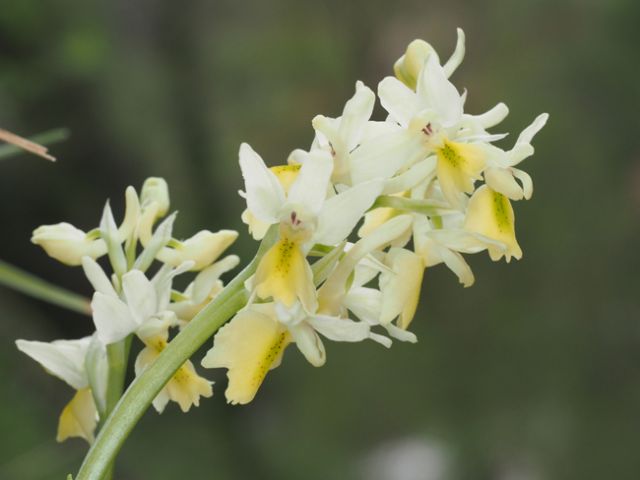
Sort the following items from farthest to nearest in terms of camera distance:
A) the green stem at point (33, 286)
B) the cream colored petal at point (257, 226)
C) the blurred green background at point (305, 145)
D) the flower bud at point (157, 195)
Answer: the blurred green background at point (305, 145) → the green stem at point (33, 286) → the flower bud at point (157, 195) → the cream colored petal at point (257, 226)

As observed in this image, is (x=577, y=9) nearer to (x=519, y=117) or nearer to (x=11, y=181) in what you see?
(x=519, y=117)

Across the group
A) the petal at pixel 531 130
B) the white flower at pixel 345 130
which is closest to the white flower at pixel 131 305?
the white flower at pixel 345 130

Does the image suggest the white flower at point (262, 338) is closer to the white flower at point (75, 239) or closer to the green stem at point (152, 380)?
the green stem at point (152, 380)

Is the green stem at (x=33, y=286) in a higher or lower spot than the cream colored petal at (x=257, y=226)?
higher

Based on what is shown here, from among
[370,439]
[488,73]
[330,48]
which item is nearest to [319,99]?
[330,48]

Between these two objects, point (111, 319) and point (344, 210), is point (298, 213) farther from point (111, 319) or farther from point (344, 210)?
point (111, 319)

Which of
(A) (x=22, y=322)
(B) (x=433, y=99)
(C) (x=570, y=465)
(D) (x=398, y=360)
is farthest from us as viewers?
(D) (x=398, y=360)
